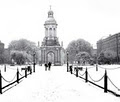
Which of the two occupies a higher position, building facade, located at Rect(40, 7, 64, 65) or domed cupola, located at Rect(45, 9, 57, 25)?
domed cupola, located at Rect(45, 9, 57, 25)

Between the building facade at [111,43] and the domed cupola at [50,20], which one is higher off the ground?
the domed cupola at [50,20]

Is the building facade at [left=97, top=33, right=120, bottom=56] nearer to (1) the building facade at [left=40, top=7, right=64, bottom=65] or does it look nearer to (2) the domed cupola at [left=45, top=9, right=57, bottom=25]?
(1) the building facade at [left=40, top=7, right=64, bottom=65]

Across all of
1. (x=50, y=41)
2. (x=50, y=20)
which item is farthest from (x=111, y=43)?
(x=50, y=20)

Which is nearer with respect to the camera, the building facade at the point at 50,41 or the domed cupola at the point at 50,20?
the building facade at the point at 50,41

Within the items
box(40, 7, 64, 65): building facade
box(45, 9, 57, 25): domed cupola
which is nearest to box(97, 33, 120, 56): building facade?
box(40, 7, 64, 65): building facade

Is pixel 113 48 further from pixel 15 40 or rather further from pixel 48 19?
pixel 15 40

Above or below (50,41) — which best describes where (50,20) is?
above

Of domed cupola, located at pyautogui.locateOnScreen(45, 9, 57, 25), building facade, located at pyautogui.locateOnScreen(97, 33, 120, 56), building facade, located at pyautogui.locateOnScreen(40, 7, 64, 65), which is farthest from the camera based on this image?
building facade, located at pyautogui.locateOnScreen(97, 33, 120, 56)

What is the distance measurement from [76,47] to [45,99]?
265 ft

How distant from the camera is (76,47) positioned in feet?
295

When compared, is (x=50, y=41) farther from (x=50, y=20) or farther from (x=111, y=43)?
(x=111, y=43)

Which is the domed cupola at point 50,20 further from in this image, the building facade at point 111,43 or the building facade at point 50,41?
the building facade at point 111,43

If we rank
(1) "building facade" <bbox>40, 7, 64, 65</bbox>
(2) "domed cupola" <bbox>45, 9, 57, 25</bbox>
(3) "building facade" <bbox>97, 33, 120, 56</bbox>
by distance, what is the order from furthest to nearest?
(3) "building facade" <bbox>97, 33, 120, 56</bbox>
(2) "domed cupola" <bbox>45, 9, 57, 25</bbox>
(1) "building facade" <bbox>40, 7, 64, 65</bbox>

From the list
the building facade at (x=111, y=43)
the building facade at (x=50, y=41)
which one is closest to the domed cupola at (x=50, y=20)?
the building facade at (x=50, y=41)
